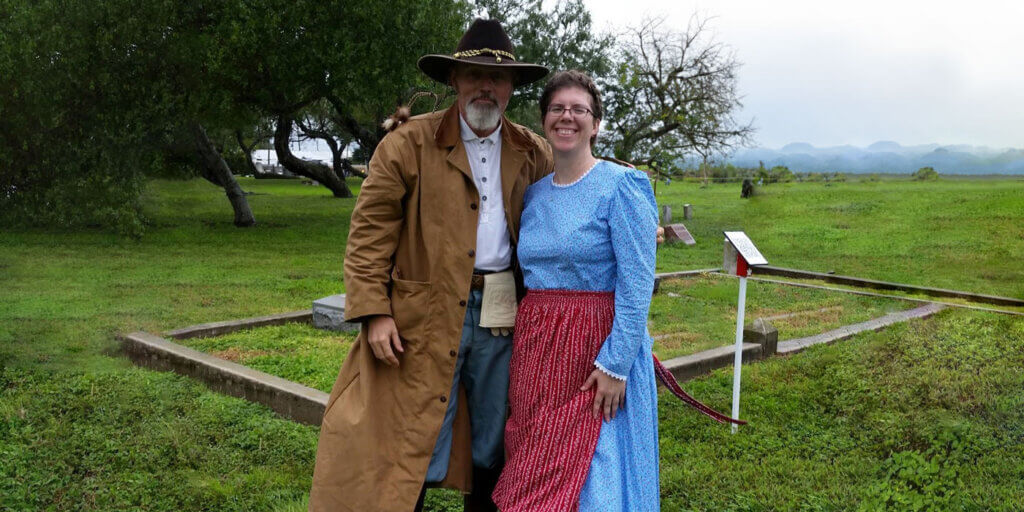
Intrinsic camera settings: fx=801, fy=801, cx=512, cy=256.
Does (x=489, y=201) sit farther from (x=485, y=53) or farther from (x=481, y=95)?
(x=485, y=53)

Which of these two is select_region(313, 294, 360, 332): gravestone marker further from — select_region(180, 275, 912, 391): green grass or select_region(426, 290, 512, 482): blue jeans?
select_region(426, 290, 512, 482): blue jeans

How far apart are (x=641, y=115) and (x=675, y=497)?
19073 mm

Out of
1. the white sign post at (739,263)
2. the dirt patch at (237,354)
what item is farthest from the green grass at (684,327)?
the white sign post at (739,263)

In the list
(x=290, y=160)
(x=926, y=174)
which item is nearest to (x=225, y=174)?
(x=290, y=160)

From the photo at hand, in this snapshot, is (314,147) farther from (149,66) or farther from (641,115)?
(149,66)

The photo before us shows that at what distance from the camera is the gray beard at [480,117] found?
2.82m

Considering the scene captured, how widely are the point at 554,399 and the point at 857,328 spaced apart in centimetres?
581

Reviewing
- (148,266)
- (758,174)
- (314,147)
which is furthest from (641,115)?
(314,147)

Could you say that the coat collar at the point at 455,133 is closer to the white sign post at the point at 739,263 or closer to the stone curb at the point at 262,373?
the white sign post at the point at 739,263

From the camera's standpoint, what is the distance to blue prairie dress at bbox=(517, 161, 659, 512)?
99.7 inches

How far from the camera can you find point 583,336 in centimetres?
264

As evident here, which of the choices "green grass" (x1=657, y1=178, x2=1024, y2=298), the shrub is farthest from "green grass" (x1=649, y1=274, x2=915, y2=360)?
the shrub

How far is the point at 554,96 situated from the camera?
2.66 meters

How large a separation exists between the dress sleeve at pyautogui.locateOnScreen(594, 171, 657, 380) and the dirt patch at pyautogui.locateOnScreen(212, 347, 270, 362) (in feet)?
15.0
